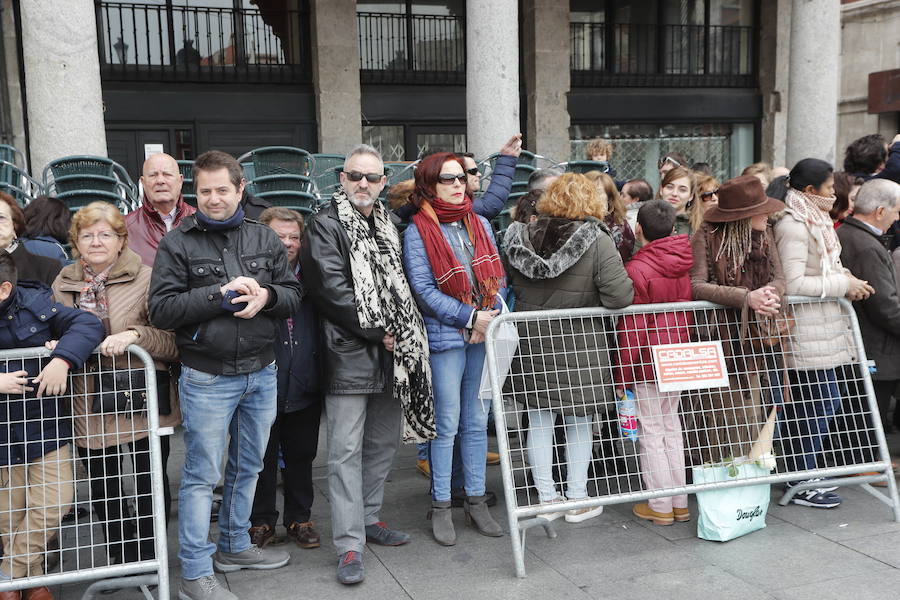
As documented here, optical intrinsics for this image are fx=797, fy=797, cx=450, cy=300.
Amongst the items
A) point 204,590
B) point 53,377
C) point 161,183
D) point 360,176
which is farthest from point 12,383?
point 360,176

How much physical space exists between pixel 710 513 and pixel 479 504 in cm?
128

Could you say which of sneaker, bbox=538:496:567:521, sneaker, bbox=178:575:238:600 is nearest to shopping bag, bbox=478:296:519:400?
sneaker, bbox=538:496:567:521

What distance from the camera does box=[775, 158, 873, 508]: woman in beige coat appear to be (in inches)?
186

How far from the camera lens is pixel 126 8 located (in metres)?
12.4

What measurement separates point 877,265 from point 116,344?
14.9ft

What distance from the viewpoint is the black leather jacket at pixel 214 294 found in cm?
357

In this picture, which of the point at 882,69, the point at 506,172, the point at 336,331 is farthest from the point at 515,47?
the point at 882,69

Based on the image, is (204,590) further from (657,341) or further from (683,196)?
(683,196)

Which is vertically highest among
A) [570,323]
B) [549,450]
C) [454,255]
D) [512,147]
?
[512,147]

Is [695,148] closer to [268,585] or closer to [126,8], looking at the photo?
[126,8]

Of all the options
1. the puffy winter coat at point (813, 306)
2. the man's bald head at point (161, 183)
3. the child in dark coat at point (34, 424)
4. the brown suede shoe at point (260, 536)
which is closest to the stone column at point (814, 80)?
the puffy winter coat at point (813, 306)

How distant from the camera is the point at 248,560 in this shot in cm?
413

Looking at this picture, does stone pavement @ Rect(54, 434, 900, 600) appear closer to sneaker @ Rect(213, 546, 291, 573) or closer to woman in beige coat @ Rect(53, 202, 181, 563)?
sneaker @ Rect(213, 546, 291, 573)

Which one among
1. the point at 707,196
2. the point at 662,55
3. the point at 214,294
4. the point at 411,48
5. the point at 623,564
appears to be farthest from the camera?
the point at 662,55
